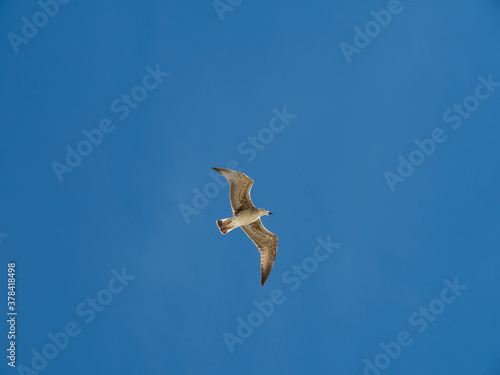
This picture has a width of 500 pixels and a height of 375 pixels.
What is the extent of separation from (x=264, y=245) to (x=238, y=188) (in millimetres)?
2674

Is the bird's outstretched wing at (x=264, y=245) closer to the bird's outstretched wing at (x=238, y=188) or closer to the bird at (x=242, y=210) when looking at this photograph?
the bird at (x=242, y=210)

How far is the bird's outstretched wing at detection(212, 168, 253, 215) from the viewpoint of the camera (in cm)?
1459

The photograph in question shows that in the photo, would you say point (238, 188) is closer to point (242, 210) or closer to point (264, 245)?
point (242, 210)

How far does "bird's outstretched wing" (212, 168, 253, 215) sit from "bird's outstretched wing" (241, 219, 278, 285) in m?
1.22

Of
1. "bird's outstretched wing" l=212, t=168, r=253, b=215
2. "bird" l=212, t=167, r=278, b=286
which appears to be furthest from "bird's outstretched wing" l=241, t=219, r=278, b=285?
"bird's outstretched wing" l=212, t=168, r=253, b=215

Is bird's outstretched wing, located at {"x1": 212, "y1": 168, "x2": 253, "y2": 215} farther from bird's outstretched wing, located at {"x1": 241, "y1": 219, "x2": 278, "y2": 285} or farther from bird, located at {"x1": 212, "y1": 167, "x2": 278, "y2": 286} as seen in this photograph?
bird's outstretched wing, located at {"x1": 241, "y1": 219, "x2": 278, "y2": 285}

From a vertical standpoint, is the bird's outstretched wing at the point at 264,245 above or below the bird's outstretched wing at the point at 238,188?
below

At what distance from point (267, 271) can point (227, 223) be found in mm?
2729

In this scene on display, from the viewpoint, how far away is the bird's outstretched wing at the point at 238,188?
1459 cm

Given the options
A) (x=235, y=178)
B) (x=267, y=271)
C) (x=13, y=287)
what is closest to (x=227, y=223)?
(x=235, y=178)

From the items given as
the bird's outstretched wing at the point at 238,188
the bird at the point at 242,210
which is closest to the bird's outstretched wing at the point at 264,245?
the bird at the point at 242,210

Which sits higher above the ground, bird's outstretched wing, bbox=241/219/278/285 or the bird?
the bird

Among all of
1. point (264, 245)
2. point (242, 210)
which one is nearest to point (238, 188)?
point (242, 210)

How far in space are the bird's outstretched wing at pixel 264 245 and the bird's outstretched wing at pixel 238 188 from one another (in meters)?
1.22
